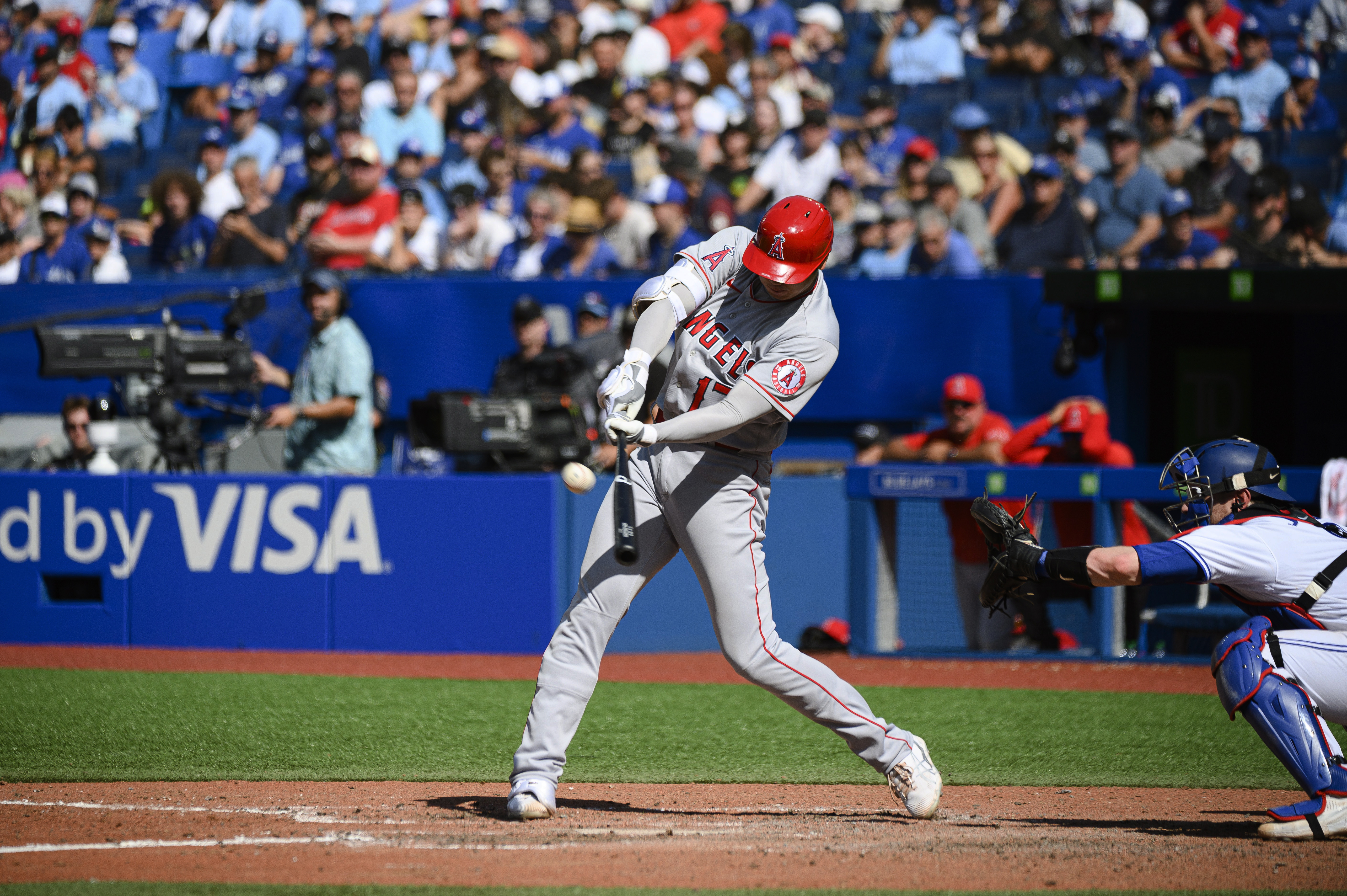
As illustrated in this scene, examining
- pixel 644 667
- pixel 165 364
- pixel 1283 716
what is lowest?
pixel 644 667

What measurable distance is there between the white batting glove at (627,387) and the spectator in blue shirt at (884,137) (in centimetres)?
710

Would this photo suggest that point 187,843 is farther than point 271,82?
No

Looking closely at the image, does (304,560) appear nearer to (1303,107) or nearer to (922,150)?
(922,150)

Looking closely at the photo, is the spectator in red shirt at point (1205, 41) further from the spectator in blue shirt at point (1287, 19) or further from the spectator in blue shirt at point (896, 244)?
the spectator in blue shirt at point (896, 244)

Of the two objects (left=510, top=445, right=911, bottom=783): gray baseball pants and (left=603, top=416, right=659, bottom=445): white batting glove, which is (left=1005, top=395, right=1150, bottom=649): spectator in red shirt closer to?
(left=510, top=445, right=911, bottom=783): gray baseball pants

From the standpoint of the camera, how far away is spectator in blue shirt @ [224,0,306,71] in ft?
45.3

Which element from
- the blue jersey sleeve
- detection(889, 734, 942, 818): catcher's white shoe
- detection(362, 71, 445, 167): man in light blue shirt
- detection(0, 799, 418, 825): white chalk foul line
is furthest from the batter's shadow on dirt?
detection(362, 71, 445, 167): man in light blue shirt

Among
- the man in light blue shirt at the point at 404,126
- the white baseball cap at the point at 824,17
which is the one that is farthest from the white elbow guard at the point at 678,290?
the white baseball cap at the point at 824,17

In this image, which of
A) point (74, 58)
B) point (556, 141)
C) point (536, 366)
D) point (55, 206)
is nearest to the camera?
point (536, 366)

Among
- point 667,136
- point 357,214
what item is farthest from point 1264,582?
point 667,136

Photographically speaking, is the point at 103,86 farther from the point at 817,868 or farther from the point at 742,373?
the point at 817,868

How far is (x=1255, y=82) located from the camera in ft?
36.0

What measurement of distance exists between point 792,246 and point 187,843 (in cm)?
239

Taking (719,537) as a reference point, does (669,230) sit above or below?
above
